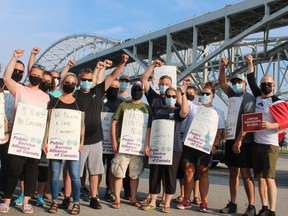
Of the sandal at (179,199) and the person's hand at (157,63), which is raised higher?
the person's hand at (157,63)

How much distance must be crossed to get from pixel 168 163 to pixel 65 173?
1.54 meters

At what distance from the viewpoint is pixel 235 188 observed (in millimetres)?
5836

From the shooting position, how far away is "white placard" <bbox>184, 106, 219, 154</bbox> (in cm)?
582

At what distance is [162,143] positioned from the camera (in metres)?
5.70

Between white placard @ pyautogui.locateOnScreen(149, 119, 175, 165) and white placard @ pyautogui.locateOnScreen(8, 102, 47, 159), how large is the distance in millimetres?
1697

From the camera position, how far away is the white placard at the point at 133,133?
572 cm

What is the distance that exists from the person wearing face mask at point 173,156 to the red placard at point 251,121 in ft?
2.77

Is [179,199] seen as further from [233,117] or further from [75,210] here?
[75,210]

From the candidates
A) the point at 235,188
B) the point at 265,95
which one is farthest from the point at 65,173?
the point at 265,95

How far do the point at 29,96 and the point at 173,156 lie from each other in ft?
7.47

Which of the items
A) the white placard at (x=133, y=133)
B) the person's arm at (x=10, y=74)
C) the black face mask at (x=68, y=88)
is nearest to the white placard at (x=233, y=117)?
the white placard at (x=133, y=133)

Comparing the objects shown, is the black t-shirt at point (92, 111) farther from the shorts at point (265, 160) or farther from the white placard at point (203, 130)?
the shorts at point (265, 160)

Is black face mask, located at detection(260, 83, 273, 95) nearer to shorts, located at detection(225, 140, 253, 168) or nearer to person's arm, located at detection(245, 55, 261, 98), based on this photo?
person's arm, located at detection(245, 55, 261, 98)

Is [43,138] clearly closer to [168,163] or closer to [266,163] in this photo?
[168,163]
